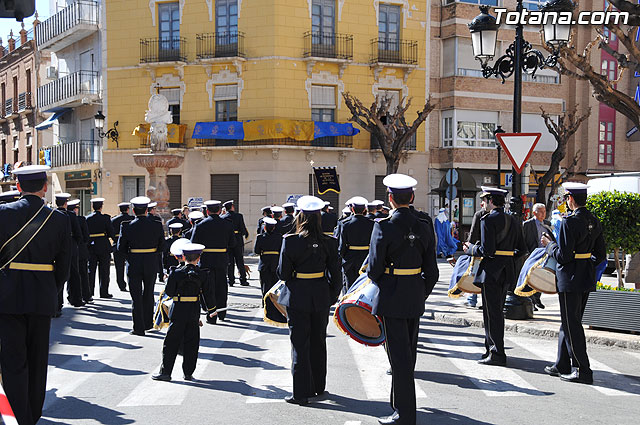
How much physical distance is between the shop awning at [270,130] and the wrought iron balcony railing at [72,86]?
7.04 m

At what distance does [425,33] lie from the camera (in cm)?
3194

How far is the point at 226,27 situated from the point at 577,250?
83.4ft

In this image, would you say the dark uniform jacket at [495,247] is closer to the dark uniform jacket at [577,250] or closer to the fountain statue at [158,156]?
the dark uniform jacket at [577,250]

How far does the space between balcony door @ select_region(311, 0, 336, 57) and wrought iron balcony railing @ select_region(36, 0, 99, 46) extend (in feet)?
35.6

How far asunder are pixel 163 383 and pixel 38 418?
5.59 feet

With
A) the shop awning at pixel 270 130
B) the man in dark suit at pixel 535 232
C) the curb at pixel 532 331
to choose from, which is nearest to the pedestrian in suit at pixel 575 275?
the curb at pixel 532 331

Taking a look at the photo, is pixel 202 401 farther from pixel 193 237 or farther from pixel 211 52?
pixel 211 52

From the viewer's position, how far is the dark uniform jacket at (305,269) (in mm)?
6734

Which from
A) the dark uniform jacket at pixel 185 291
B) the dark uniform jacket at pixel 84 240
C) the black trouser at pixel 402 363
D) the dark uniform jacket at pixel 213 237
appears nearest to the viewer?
the black trouser at pixel 402 363

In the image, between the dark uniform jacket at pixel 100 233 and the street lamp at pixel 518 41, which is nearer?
the street lamp at pixel 518 41

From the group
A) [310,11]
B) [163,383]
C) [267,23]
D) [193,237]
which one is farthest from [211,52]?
[163,383]

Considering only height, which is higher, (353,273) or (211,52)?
(211,52)

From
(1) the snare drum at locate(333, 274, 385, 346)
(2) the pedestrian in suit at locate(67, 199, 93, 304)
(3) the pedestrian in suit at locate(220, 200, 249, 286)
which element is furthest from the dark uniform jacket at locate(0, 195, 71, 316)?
(3) the pedestrian in suit at locate(220, 200, 249, 286)

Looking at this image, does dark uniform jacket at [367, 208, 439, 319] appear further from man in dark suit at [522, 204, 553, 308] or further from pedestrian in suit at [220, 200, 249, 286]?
pedestrian in suit at [220, 200, 249, 286]
